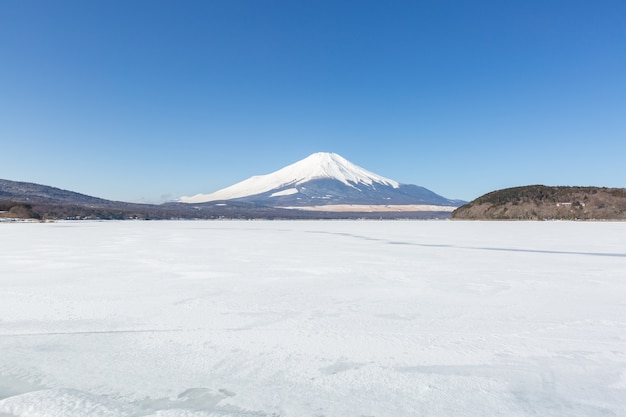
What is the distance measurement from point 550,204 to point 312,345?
60620 mm

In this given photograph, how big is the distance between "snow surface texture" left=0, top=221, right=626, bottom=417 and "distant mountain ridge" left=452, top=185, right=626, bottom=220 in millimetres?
51753

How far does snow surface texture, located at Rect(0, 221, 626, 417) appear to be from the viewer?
2982 mm

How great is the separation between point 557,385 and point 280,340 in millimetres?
2509

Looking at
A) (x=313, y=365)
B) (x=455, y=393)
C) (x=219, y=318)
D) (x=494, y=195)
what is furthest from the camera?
(x=494, y=195)

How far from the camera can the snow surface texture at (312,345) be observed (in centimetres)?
298

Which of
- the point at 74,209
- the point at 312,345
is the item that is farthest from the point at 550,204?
the point at 74,209

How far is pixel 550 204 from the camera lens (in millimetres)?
55469

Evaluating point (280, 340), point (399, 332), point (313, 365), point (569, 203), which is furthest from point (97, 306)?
point (569, 203)

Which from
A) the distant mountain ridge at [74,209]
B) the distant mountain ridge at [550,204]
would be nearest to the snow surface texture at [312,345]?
the distant mountain ridge at [550,204]

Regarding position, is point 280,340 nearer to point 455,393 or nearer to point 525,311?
point 455,393

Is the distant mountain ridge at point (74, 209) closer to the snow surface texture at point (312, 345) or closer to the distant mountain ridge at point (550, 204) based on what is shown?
the distant mountain ridge at point (550, 204)

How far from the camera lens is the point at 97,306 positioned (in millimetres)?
5676

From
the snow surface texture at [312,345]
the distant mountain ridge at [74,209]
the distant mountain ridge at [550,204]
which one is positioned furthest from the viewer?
the distant mountain ridge at [74,209]

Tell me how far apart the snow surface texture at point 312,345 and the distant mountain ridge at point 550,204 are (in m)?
51.8
